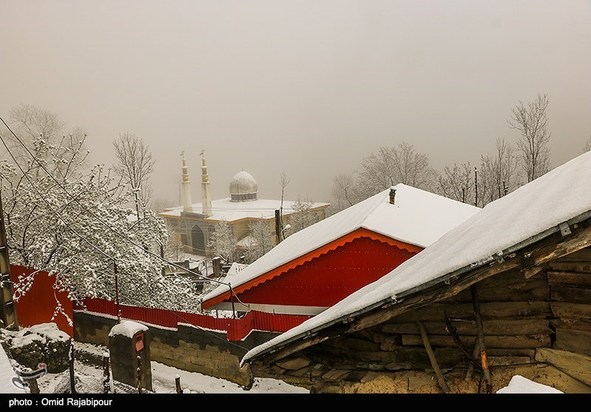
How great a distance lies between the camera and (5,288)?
8242 mm

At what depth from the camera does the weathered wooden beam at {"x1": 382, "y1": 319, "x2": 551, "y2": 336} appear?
11.3 ft

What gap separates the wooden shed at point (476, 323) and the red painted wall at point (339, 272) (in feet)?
24.5

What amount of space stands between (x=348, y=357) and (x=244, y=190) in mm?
48440

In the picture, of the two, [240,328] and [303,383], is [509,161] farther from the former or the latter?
[303,383]

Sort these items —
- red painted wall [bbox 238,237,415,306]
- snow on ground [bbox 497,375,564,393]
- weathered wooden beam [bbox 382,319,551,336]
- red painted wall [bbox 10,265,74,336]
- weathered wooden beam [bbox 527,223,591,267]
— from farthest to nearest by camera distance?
red painted wall [bbox 10,265,74,336]
red painted wall [bbox 238,237,415,306]
weathered wooden beam [bbox 382,319,551,336]
weathered wooden beam [bbox 527,223,591,267]
snow on ground [bbox 497,375,564,393]

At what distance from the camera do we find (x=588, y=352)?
3209 millimetres

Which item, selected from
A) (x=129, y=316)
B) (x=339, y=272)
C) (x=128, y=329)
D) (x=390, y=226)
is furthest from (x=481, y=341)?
(x=129, y=316)

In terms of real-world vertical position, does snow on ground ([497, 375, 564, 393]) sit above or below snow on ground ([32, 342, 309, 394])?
above

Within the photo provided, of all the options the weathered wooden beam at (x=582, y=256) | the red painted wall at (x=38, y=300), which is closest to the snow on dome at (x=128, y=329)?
the red painted wall at (x=38, y=300)

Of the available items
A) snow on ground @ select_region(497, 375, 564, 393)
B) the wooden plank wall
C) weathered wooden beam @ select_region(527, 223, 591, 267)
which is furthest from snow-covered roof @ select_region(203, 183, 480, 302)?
snow on ground @ select_region(497, 375, 564, 393)

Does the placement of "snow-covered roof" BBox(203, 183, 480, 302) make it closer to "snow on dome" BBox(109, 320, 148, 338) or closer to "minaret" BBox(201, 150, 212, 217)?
"snow on dome" BBox(109, 320, 148, 338)

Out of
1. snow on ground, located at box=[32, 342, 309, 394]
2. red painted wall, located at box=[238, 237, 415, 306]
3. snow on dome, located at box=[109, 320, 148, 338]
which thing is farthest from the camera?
red painted wall, located at box=[238, 237, 415, 306]

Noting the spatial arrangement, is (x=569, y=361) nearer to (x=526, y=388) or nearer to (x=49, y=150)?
(x=526, y=388)

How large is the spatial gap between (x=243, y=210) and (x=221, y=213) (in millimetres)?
2788
